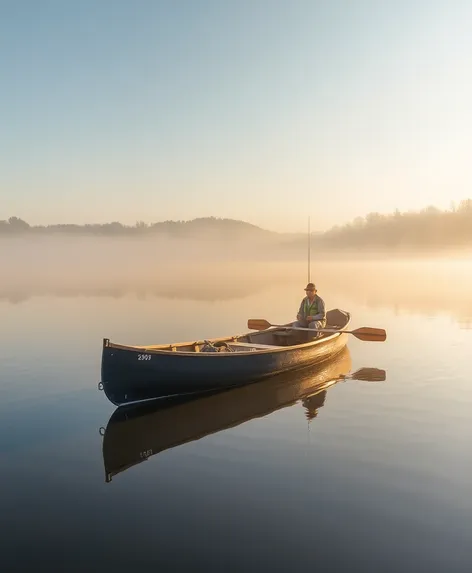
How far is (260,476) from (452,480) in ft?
11.7

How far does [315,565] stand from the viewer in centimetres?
685

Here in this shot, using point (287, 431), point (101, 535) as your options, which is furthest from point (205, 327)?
point (101, 535)

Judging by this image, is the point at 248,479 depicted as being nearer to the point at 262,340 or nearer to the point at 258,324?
the point at 262,340

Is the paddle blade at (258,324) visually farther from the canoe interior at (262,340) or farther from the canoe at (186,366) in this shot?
the canoe at (186,366)

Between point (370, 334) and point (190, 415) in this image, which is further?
point (370, 334)

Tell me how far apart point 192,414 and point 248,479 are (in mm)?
4319

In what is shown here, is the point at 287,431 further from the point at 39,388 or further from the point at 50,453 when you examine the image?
the point at 39,388

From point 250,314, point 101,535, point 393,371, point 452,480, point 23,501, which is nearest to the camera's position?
point 101,535

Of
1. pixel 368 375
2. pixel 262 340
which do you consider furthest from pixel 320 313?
pixel 368 375

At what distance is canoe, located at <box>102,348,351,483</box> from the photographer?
445 inches

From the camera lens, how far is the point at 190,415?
1356 cm

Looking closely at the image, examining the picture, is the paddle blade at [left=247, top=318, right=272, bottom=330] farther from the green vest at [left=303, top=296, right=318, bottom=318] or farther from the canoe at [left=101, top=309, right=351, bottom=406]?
the canoe at [left=101, top=309, right=351, bottom=406]

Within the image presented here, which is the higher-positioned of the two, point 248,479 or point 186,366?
point 186,366

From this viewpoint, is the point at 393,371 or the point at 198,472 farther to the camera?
the point at 393,371
